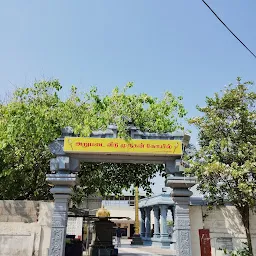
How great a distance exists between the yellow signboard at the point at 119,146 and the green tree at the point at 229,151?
2.84ft

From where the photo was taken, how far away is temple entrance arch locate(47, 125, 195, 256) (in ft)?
25.0

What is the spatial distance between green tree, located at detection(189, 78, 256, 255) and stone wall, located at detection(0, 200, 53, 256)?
4272 mm

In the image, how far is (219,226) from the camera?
7758 mm

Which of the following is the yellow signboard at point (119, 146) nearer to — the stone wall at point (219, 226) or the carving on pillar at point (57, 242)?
the stone wall at point (219, 226)

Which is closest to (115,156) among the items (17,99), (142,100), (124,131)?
(124,131)

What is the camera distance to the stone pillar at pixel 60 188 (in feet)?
23.8

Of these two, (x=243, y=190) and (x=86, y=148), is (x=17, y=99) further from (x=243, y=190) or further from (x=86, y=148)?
(x=243, y=190)

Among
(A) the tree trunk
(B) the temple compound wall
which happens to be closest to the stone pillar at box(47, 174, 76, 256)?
(B) the temple compound wall

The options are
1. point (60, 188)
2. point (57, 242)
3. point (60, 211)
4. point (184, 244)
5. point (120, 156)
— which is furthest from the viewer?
point (120, 156)

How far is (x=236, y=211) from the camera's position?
784 cm

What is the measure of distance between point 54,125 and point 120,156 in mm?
2358

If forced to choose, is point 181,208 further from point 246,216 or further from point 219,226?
point 246,216

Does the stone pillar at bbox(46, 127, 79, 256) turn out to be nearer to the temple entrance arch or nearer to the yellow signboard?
the temple entrance arch

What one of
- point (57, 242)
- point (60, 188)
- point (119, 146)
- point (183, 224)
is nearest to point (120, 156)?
point (119, 146)
